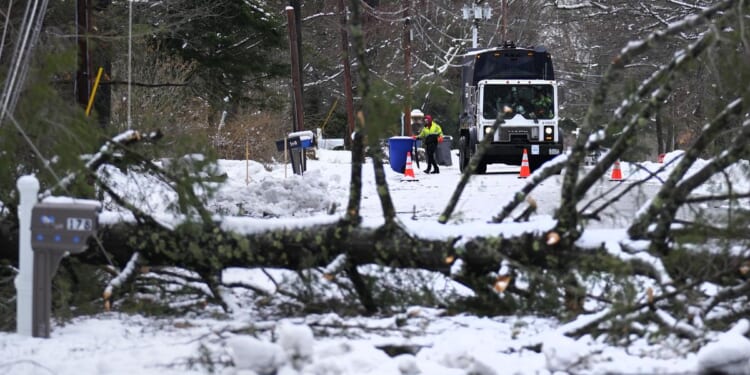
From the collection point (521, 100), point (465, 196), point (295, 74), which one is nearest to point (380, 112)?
point (465, 196)

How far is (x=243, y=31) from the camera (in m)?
27.8

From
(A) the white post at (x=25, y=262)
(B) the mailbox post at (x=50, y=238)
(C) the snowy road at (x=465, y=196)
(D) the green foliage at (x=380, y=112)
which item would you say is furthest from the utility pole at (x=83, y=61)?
(D) the green foliage at (x=380, y=112)

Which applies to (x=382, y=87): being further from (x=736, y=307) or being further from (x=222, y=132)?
(x=222, y=132)

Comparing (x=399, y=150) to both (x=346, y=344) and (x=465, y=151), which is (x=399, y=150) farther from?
(x=346, y=344)

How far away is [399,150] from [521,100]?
3.72 metres

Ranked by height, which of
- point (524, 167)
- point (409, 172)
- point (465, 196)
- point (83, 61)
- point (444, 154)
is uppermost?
point (83, 61)

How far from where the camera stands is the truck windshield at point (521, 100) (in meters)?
22.9

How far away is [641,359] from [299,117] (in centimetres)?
2117

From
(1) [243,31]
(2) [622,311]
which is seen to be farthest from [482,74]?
(2) [622,311]

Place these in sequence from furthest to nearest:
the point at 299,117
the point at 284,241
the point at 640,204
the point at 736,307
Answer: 1. the point at 299,117
2. the point at 640,204
3. the point at 284,241
4. the point at 736,307

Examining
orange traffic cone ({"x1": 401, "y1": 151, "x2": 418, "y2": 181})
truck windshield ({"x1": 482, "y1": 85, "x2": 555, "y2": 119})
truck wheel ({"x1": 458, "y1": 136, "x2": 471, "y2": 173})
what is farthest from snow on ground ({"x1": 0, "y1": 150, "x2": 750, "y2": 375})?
truck wheel ({"x1": 458, "y1": 136, "x2": 471, "y2": 173})

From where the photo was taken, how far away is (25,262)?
566 cm

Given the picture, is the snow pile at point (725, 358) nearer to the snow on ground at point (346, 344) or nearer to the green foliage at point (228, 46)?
the snow on ground at point (346, 344)

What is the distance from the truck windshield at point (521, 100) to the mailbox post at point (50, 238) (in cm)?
1795
